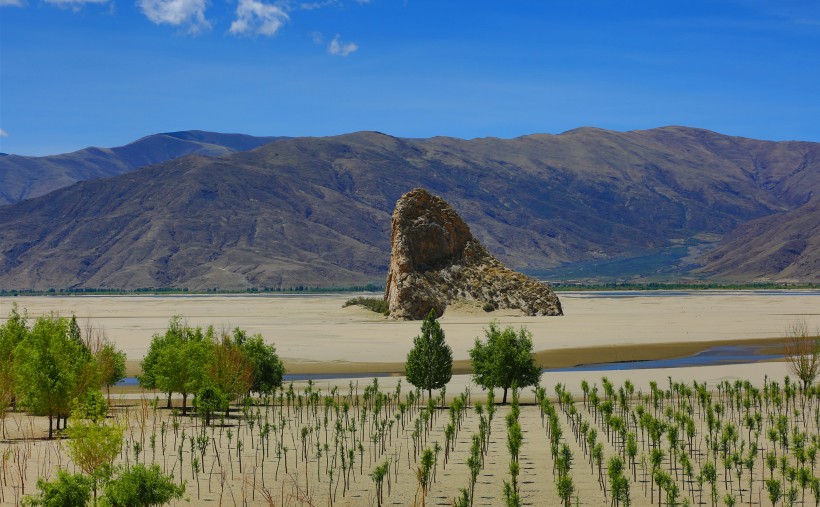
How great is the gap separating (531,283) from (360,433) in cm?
6989

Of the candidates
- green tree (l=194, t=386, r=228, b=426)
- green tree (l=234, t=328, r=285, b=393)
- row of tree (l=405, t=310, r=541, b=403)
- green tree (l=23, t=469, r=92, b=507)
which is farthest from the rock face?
green tree (l=23, t=469, r=92, b=507)

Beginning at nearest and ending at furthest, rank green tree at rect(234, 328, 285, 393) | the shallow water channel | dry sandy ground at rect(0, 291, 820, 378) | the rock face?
green tree at rect(234, 328, 285, 393) < the shallow water channel < dry sandy ground at rect(0, 291, 820, 378) < the rock face

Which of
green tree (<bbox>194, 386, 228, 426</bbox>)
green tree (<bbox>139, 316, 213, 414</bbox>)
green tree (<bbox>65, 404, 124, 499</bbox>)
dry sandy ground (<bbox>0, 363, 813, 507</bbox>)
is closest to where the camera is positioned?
green tree (<bbox>65, 404, 124, 499</bbox>)

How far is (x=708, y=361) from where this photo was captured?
190 ft

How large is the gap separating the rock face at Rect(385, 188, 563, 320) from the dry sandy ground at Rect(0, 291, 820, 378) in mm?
2396

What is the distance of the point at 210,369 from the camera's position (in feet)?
124

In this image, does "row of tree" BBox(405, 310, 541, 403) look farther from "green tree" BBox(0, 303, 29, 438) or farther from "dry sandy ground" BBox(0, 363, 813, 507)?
"green tree" BBox(0, 303, 29, 438)

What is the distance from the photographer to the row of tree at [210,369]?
37391mm

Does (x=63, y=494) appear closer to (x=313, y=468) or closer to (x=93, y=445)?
(x=93, y=445)

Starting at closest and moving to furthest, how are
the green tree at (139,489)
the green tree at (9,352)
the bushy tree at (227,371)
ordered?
the green tree at (139,489) → the green tree at (9,352) → the bushy tree at (227,371)

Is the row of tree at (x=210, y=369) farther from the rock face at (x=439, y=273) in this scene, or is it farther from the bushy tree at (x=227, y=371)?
the rock face at (x=439, y=273)

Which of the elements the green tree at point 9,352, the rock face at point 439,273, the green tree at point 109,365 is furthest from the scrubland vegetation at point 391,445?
the rock face at point 439,273

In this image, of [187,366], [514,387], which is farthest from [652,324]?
[187,366]

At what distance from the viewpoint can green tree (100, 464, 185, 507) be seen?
794 inches
